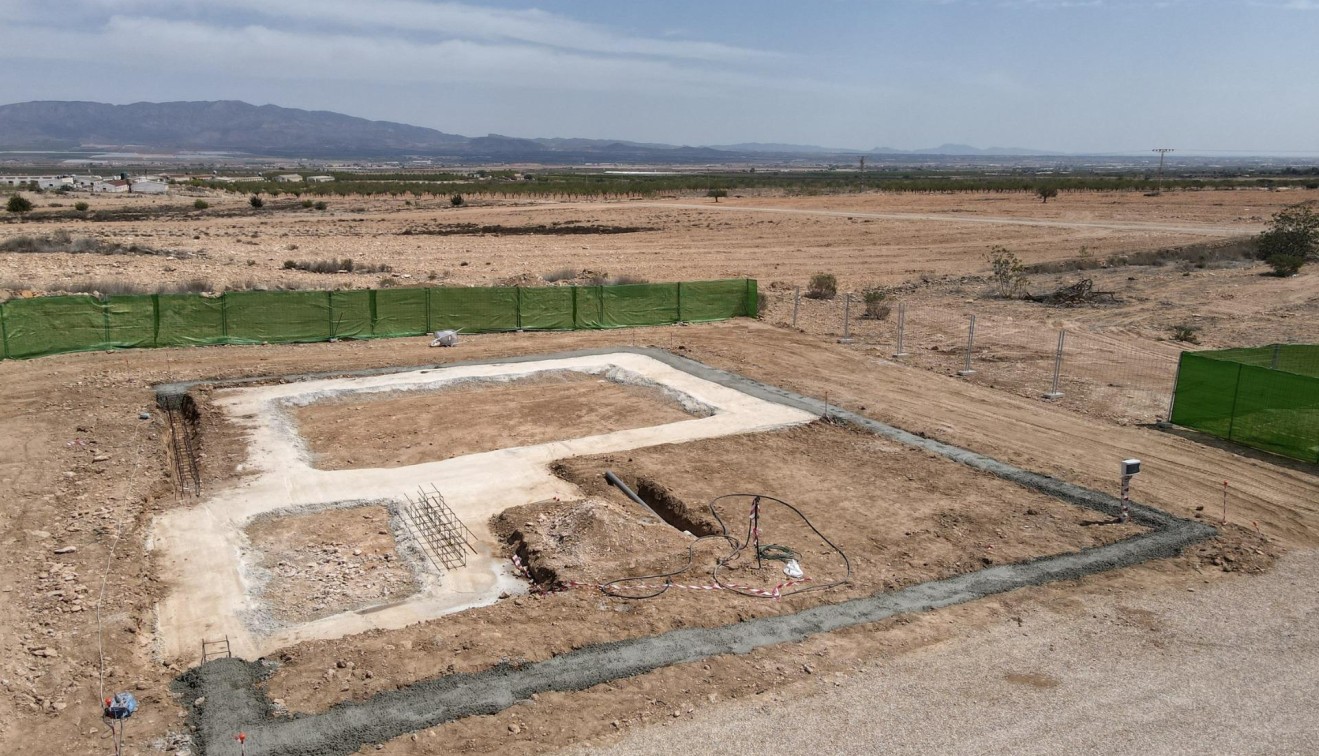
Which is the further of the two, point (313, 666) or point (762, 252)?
point (762, 252)

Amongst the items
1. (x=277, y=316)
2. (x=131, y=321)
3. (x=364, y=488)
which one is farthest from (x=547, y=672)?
(x=131, y=321)

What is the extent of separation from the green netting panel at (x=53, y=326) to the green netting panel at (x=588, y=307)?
1323 centimetres

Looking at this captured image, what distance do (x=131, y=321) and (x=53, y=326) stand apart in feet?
5.87

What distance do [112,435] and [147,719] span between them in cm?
1103

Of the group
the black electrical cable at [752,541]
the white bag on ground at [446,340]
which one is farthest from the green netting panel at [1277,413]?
the white bag on ground at [446,340]

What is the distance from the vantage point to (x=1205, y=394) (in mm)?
18625

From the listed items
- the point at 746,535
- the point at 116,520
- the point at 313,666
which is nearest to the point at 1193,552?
the point at 746,535

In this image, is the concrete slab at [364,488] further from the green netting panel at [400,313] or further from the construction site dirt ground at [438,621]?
the green netting panel at [400,313]

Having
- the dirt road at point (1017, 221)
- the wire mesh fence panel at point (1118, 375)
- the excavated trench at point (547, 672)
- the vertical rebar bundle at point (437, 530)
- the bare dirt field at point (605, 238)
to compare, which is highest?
the dirt road at point (1017, 221)

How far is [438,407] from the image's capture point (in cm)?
2078

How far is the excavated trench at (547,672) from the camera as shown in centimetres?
863

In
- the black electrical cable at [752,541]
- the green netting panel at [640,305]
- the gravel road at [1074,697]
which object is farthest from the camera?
the green netting panel at [640,305]

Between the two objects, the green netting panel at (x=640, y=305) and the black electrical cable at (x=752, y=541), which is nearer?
the black electrical cable at (x=752, y=541)

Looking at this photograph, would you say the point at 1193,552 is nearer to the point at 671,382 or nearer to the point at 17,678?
the point at 671,382
